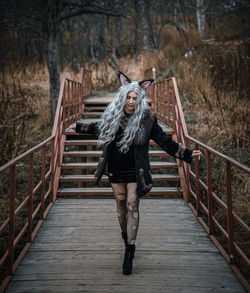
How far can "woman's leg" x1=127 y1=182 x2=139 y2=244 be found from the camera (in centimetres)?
278

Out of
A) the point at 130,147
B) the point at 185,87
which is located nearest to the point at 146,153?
the point at 130,147

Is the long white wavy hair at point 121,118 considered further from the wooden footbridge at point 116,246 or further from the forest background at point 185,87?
the forest background at point 185,87

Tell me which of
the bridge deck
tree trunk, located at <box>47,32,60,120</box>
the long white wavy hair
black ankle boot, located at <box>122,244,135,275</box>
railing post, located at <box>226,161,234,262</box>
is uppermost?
tree trunk, located at <box>47,32,60,120</box>

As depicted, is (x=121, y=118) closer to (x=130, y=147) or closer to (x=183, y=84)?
(x=130, y=147)

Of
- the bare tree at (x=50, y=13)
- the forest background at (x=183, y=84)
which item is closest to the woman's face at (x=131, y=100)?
the forest background at (x=183, y=84)

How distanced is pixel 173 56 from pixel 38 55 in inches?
328

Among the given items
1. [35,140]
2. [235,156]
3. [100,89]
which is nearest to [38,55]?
[100,89]

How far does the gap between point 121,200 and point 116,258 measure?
0.67 m

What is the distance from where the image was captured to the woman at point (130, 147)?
9.02 feet

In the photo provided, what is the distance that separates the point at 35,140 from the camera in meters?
7.80

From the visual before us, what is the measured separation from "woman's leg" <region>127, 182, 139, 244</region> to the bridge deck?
1.27 ft

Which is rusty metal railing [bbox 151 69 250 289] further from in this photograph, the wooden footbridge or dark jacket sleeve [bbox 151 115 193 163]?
dark jacket sleeve [bbox 151 115 193 163]

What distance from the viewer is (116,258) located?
307 cm

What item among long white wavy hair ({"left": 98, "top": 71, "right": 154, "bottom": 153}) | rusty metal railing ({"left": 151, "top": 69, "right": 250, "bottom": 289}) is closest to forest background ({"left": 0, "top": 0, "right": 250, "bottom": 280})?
rusty metal railing ({"left": 151, "top": 69, "right": 250, "bottom": 289})
